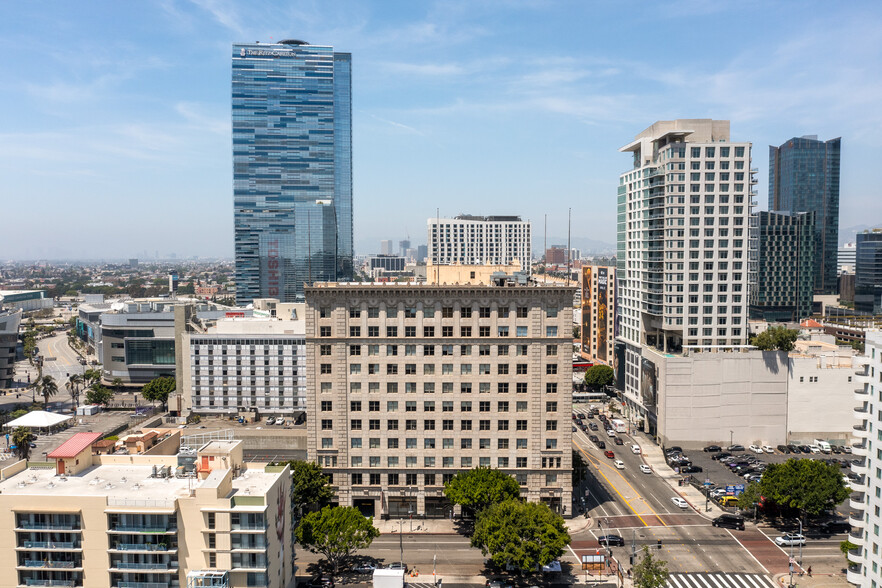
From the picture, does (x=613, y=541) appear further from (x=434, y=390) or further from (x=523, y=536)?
(x=434, y=390)

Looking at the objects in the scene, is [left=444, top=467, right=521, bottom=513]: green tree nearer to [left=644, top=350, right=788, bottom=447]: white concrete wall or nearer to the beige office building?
the beige office building

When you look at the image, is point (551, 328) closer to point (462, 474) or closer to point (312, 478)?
point (462, 474)

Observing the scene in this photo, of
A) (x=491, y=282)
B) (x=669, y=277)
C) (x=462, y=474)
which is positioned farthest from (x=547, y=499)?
(x=669, y=277)

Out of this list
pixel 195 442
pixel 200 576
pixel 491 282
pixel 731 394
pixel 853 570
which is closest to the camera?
pixel 200 576

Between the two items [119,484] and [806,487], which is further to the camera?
[806,487]

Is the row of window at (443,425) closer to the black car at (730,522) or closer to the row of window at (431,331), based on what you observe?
the row of window at (431,331)

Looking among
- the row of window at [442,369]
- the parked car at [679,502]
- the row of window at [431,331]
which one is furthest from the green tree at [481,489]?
the parked car at [679,502]

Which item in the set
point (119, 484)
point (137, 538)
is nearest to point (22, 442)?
point (119, 484)
